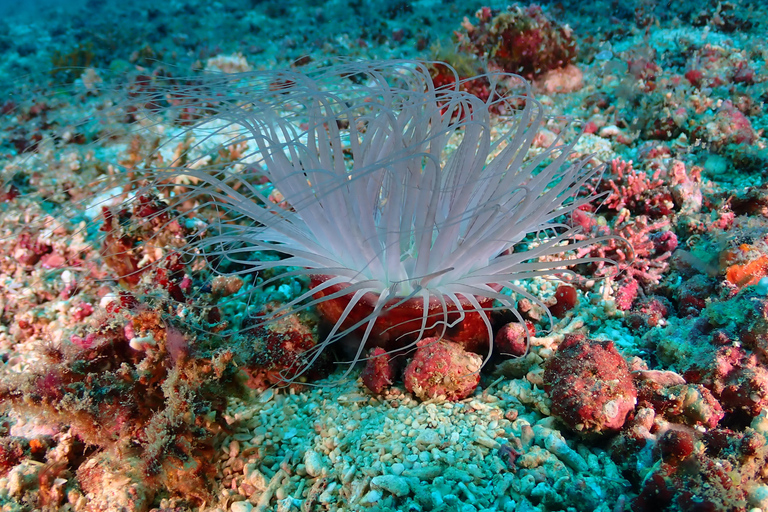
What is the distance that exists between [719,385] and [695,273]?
47.8 inches

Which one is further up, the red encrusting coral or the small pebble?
the red encrusting coral

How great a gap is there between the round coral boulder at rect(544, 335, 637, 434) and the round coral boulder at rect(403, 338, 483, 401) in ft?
1.42

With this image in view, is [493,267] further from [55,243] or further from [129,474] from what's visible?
[55,243]

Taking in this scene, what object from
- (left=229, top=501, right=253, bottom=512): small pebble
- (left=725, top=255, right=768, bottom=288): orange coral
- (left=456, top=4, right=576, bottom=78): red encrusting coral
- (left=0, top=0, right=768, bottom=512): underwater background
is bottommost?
(left=229, top=501, right=253, bottom=512): small pebble

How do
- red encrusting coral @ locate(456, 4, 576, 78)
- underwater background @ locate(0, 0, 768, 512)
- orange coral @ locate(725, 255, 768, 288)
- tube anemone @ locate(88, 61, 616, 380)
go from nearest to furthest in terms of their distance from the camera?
underwater background @ locate(0, 0, 768, 512), tube anemone @ locate(88, 61, 616, 380), orange coral @ locate(725, 255, 768, 288), red encrusting coral @ locate(456, 4, 576, 78)

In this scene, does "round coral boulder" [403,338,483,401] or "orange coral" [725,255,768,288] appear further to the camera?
"orange coral" [725,255,768,288]

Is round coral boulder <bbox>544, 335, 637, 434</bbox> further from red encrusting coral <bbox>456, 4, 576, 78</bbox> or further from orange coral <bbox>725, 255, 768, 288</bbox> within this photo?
red encrusting coral <bbox>456, 4, 576, 78</bbox>

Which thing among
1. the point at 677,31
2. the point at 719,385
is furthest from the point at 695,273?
the point at 677,31

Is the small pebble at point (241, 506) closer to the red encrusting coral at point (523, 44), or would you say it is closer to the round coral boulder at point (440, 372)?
the round coral boulder at point (440, 372)

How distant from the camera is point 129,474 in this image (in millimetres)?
2275

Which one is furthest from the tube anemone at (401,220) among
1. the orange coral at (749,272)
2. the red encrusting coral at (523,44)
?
the red encrusting coral at (523,44)

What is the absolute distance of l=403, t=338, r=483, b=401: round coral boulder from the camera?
96.3 inches

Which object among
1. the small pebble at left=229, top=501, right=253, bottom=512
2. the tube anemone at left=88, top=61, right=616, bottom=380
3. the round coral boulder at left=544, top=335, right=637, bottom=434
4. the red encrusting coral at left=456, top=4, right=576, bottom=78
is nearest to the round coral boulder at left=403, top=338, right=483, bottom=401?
the tube anemone at left=88, top=61, right=616, bottom=380

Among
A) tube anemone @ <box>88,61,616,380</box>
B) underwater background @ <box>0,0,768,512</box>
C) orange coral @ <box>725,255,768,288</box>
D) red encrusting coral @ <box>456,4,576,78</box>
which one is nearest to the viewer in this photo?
underwater background @ <box>0,0,768,512</box>
